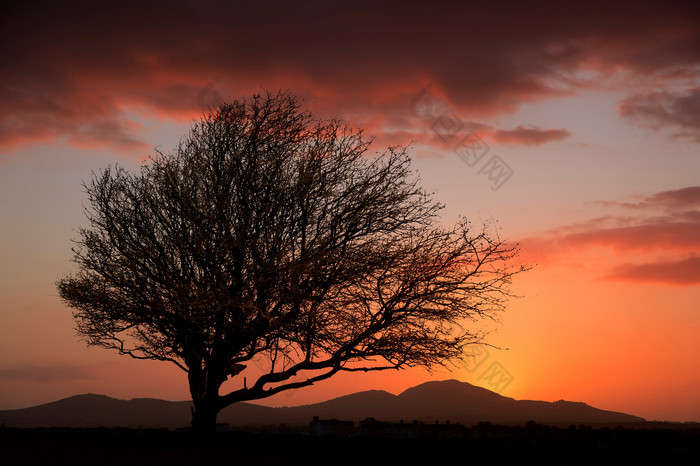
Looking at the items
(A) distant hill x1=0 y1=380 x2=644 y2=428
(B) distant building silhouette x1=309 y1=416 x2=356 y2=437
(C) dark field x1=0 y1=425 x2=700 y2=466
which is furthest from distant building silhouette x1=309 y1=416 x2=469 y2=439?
(A) distant hill x1=0 y1=380 x2=644 y2=428

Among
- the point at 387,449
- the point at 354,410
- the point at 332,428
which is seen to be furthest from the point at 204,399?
the point at 354,410

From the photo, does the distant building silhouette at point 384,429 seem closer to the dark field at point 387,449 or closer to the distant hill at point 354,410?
the dark field at point 387,449

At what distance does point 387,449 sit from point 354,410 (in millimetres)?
126224

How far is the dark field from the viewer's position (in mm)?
16000

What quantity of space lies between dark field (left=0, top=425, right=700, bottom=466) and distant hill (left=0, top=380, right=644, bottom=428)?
92.8m

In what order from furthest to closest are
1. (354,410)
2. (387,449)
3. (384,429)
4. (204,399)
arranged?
(354,410)
(204,399)
(384,429)
(387,449)

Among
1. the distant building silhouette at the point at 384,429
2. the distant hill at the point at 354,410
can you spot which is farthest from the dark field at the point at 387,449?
the distant hill at the point at 354,410

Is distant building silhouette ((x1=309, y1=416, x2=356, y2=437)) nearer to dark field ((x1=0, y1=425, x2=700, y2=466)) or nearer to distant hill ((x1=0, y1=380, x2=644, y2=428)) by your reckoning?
dark field ((x1=0, y1=425, x2=700, y2=466))

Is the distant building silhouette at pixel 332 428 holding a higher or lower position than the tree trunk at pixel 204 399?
lower

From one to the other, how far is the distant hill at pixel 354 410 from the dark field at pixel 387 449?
92.8 metres

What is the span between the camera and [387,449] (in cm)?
1884

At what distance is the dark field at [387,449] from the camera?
16.0 metres

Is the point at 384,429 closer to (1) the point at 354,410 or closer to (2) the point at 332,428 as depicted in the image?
(2) the point at 332,428

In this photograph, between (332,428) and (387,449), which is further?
(332,428)
